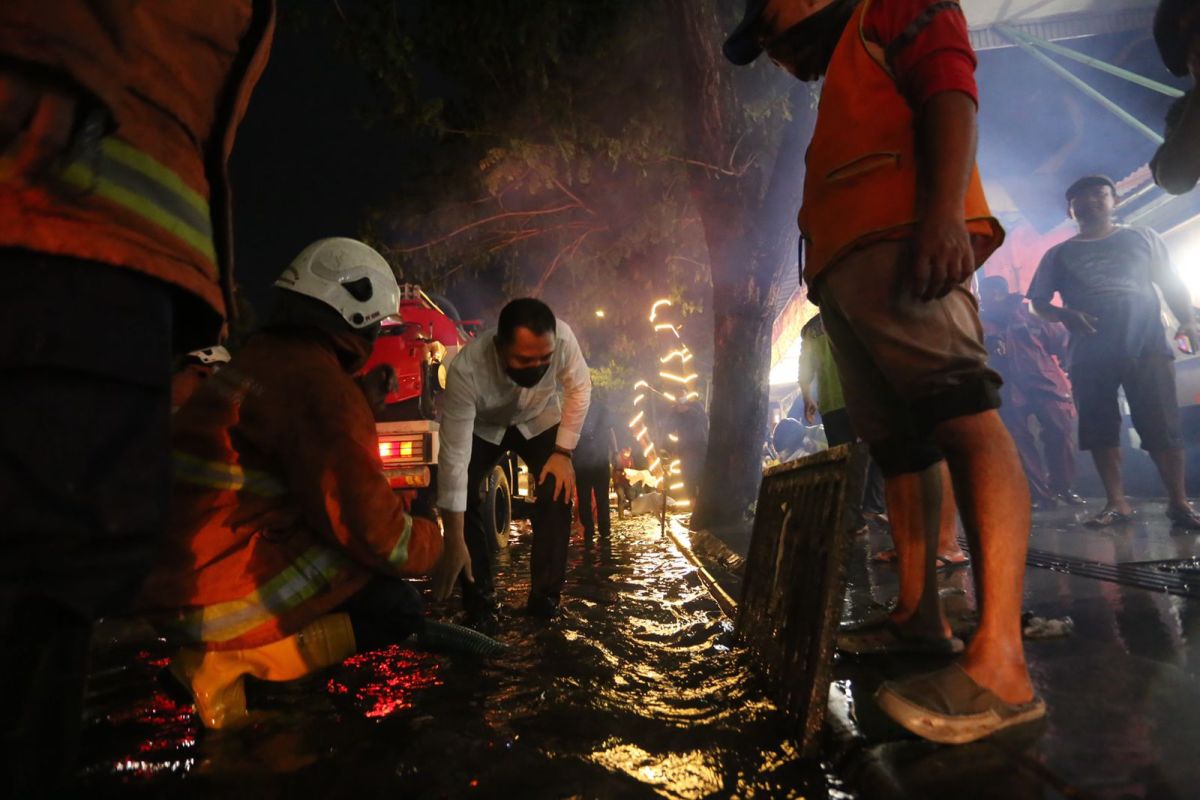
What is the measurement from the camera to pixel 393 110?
27.6ft

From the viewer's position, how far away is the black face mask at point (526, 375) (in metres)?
3.19

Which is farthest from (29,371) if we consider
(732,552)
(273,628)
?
(732,552)

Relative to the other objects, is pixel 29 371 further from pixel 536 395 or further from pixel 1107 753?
pixel 536 395

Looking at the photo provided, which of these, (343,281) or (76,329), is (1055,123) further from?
(76,329)

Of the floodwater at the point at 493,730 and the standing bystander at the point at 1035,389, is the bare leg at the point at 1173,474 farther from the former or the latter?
the floodwater at the point at 493,730

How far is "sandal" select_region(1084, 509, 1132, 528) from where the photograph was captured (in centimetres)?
425

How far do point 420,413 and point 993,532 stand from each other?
6413 mm

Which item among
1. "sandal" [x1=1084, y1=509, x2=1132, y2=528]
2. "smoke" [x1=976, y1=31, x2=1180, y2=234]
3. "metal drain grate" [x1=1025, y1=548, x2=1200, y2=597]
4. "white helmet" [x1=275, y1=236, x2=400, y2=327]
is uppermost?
"smoke" [x1=976, y1=31, x2=1180, y2=234]

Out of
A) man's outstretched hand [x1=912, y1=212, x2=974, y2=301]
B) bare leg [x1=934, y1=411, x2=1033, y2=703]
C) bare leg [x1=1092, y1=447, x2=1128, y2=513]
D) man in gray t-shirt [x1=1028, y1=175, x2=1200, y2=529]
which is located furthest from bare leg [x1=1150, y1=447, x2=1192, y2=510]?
man's outstretched hand [x1=912, y1=212, x2=974, y2=301]

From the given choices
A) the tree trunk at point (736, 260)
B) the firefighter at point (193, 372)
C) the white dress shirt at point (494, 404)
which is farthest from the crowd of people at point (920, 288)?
the tree trunk at point (736, 260)

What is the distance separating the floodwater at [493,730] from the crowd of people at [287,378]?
212 millimetres

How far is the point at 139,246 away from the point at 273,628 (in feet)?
4.15

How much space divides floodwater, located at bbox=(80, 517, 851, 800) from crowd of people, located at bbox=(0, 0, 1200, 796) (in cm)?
21

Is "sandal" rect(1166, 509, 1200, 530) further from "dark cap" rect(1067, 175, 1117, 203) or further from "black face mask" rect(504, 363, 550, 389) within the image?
"black face mask" rect(504, 363, 550, 389)
